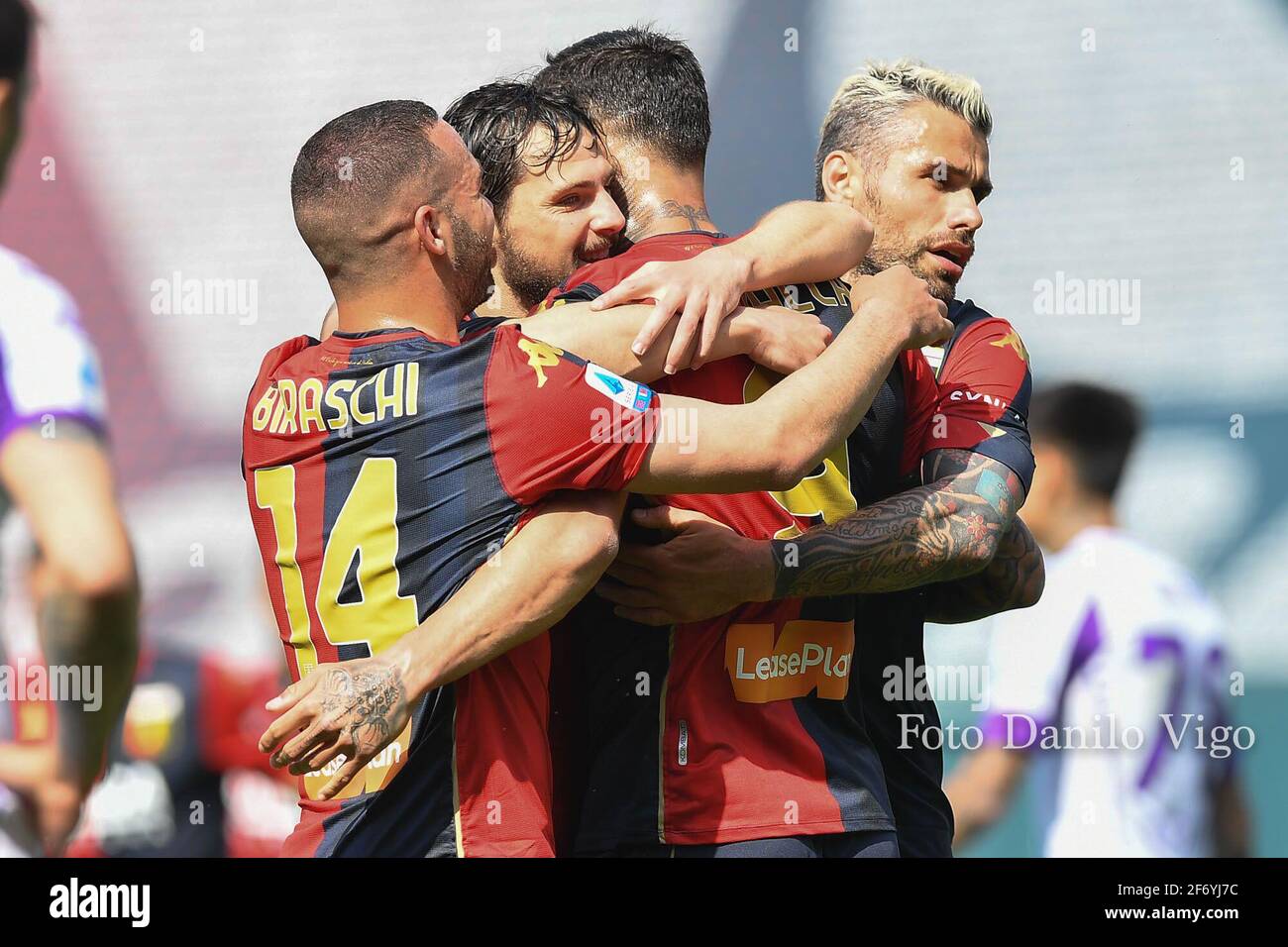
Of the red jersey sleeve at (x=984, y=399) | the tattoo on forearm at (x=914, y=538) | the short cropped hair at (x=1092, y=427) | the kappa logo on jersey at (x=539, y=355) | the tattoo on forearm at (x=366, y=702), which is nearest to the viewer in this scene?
the tattoo on forearm at (x=366, y=702)

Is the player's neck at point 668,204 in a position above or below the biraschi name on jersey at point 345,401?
above

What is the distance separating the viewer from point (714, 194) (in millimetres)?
4215

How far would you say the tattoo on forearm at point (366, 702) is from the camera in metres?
1.84

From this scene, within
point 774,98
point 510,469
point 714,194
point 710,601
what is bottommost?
point 710,601

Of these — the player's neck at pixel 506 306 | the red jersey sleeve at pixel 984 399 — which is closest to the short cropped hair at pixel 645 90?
the player's neck at pixel 506 306

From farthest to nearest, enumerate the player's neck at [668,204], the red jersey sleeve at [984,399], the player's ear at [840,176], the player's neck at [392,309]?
the player's ear at [840,176] < the red jersey sleeve at [984,399] < the player's neck at [668,204] < the player's neck at [392,309]

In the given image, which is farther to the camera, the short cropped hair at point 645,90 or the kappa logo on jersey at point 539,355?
the short cropped hair at point 645,90

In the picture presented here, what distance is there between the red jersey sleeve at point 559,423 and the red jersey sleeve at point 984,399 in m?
0.85

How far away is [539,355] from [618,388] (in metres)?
0.13

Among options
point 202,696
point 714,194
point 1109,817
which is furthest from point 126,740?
point 1109,817

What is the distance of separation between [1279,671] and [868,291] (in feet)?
9.69

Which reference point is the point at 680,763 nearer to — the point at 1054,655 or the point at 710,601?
the point at 710,601

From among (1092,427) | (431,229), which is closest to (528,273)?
(431,229)

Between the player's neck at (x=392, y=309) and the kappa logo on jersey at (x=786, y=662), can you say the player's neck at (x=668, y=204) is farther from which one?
the kappa logo on jersey at (x=786, y=662)
